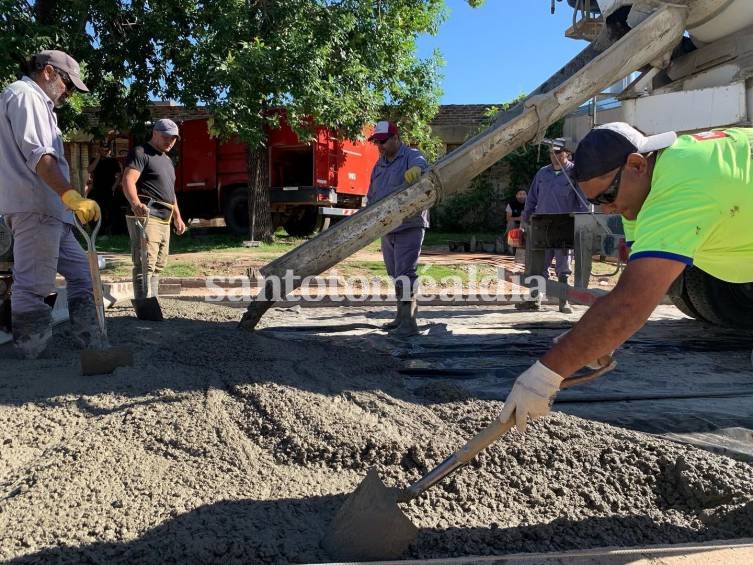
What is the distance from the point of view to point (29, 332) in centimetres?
380

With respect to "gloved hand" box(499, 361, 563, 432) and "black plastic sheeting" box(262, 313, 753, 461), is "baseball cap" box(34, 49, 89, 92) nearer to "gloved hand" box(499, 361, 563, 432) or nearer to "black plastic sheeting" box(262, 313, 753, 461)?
"black plastic sheeting" box(262, 313, 753, 461)

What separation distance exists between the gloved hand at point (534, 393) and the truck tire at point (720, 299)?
11.8 feet

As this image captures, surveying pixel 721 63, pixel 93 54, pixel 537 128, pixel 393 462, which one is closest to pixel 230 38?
pixel 93 54

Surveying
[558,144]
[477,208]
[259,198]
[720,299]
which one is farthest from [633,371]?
[477,208]

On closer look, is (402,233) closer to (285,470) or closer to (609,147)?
(285,470)

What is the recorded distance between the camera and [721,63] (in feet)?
16.3

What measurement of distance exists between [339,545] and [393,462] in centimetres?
63

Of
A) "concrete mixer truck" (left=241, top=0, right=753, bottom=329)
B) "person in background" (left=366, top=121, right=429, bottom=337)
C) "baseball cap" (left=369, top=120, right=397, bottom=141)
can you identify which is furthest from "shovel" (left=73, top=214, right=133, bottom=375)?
"baseball cap" (left=369, top=120, right=397, bottom=141)

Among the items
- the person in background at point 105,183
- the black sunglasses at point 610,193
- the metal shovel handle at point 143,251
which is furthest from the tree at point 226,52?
the black sunglasses at point 610,193

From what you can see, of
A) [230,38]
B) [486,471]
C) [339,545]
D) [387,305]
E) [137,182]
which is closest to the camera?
[339,545]

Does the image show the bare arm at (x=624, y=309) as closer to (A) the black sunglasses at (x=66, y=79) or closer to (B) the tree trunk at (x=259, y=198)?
(A) the black sunglasses at (x=66, y=79)

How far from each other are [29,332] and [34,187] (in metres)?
0.82

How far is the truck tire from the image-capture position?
5086 mm

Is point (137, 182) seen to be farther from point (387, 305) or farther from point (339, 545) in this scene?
point (339, 545)
